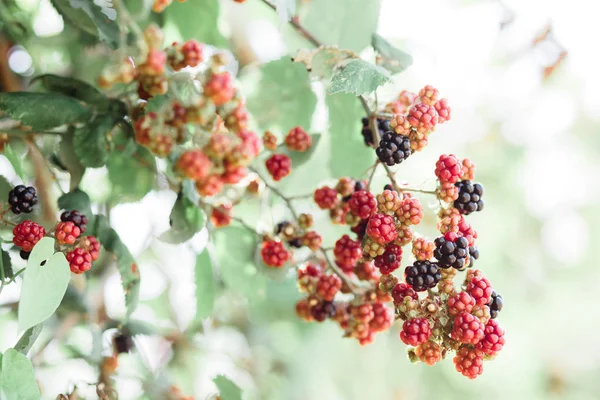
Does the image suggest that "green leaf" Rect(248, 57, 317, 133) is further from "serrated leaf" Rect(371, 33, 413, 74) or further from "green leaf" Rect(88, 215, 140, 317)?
"green leaf" Rect(88, 215, 140, 317)

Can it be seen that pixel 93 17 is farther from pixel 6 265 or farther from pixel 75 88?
pixel 6 265

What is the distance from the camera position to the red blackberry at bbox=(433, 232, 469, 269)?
83 cm

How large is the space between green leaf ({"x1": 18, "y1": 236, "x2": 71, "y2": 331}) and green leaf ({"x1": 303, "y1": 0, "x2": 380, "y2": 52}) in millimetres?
644

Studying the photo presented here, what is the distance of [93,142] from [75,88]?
116 mm

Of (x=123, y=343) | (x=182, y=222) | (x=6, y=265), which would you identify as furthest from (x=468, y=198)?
(x=123, y=343)

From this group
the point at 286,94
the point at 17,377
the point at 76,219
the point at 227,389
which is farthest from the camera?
the point at 286,94

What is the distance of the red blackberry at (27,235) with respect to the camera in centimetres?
85

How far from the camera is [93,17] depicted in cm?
91

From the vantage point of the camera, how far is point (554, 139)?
3074 mm

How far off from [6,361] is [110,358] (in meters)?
0.51

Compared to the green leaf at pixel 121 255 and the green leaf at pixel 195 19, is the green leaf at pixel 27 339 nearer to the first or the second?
the green leaf at pixel 121 255

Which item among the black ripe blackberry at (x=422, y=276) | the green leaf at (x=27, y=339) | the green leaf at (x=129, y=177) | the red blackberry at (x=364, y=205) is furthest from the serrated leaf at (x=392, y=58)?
the green leaf at (x=27, y=339)

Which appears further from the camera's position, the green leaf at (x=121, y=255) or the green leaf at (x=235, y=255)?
the green leaf at (x=235, y=255)

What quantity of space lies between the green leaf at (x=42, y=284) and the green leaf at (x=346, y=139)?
0.53 meters
